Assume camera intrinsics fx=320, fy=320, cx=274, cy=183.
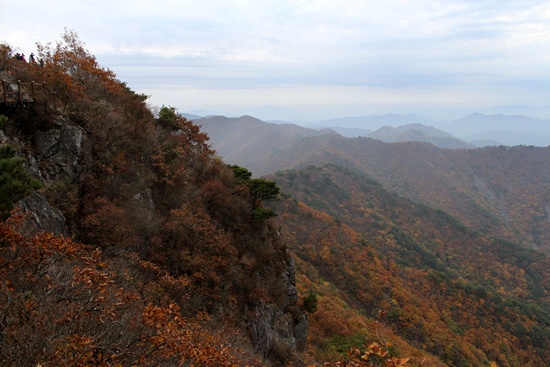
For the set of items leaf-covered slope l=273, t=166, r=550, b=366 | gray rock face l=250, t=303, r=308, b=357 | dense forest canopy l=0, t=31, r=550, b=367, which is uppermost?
Answer: dense forest canopy l=0, t=31, r=550, b=367

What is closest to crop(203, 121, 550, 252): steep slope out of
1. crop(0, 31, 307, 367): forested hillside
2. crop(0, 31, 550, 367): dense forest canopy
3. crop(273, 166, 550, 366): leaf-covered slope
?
crop(273, 166, 550, 366): leaf-covered slope

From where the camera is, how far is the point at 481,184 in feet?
598

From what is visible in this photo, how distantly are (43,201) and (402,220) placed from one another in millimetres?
99962

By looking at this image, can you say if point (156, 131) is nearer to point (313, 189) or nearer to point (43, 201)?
point (43, 201)

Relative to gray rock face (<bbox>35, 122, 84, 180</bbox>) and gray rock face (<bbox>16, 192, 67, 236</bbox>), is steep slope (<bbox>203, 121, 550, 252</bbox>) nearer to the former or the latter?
gray rock face (<bbox>35, 122, 84, 180</bbox>)

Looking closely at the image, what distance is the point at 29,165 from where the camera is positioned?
9.68 metres

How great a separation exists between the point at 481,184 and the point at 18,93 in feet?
698

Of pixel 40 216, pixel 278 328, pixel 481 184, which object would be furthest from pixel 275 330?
pixel 481 184

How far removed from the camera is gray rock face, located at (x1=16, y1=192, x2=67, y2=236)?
7.88 m

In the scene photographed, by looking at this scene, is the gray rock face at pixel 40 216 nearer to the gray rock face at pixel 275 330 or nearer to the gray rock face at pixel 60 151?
the gray rock face at pixel 60 151

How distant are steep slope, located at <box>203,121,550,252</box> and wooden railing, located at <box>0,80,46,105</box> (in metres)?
141

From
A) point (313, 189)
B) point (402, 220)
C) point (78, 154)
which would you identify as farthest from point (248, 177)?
point (402, 220)

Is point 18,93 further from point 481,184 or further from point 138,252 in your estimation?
point 481,184

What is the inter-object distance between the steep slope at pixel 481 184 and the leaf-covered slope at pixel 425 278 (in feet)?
159
